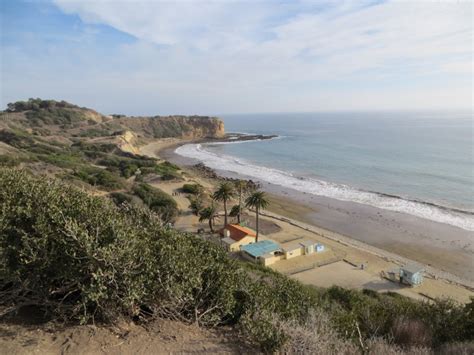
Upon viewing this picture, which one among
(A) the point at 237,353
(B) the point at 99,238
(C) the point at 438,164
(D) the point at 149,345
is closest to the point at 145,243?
(B) the point at 99,238

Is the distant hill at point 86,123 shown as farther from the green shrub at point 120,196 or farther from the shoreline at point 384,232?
the shoreline at point 384,232

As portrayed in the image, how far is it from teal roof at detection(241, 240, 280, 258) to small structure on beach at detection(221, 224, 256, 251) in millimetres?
771

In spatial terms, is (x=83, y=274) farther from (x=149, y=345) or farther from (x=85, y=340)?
(x=149, y=345)

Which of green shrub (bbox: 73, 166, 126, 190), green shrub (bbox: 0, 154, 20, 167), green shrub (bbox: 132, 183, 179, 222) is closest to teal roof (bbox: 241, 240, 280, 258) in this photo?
green shrub (bbox: 132, 183, 179, 222)

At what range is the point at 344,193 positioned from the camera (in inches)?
1687

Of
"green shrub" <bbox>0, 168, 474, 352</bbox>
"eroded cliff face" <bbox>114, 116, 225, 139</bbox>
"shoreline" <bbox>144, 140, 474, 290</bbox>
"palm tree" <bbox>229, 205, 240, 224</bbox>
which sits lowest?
"shoreline" <bbox>144, 140, 474, 290</bbox>

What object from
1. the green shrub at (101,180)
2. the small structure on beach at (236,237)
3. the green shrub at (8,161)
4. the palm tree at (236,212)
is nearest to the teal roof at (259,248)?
the small structure on beach at (236,237)

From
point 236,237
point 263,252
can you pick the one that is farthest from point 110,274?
point 236,237

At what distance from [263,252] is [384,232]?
14.0 metres

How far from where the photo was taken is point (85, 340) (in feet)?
19.7

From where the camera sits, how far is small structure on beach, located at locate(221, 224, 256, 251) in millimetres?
24453

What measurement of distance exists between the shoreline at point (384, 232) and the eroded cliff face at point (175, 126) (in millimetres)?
78824

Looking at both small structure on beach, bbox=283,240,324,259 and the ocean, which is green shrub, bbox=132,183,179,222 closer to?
small structure on beach, bbox=283,240,324,259

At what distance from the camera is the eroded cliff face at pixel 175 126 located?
111812 mm
